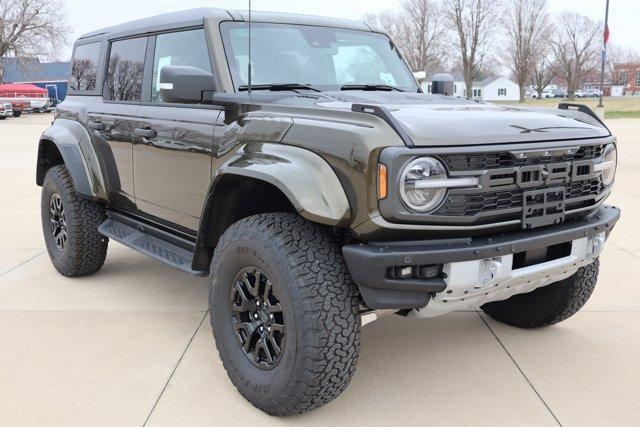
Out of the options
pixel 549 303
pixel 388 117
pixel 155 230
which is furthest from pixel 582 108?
pixel 155 230

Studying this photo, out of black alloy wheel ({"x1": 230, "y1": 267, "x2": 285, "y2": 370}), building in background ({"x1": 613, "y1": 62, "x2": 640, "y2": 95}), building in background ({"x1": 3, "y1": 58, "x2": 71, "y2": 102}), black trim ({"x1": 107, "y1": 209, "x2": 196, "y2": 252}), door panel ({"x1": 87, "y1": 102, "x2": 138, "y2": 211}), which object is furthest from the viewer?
building in background ({"x1": 613, "y1": 62, "x2": 640, "y2": 95})

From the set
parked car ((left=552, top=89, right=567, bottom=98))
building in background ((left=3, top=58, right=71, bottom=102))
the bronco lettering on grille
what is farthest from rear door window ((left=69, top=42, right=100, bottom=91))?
parked car ((left=552, top=89, right=567, bottom=98))

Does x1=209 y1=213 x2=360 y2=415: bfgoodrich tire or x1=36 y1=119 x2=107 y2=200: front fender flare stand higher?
x1=36 y1=119 x2=107 y2=200: front fender flare

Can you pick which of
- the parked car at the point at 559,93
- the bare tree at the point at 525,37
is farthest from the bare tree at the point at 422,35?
the parked car at the point at 559,93

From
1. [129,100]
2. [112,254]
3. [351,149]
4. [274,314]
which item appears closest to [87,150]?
[129,100]

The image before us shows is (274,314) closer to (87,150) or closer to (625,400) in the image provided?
(625,400)

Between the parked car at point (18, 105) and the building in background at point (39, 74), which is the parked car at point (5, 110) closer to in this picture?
the parked car at point (18, 105)

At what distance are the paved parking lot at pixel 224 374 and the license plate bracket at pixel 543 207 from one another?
0.91 m

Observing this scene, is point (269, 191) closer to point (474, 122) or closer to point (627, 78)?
point (474, 122)

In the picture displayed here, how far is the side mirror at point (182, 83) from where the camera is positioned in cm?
309

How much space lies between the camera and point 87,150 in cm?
462

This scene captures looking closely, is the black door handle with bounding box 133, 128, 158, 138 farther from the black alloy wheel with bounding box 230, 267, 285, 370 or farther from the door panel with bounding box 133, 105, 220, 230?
the black alloy wheel with bounding box 230, 267, 285, 370

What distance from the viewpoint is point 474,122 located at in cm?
270

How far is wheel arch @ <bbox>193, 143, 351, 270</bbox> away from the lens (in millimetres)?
2555
